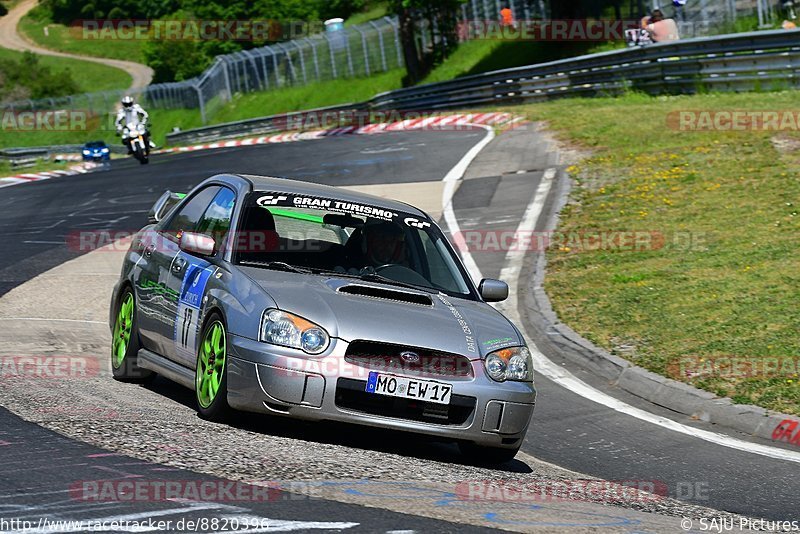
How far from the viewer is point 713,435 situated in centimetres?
927

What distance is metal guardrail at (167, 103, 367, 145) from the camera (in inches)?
1887

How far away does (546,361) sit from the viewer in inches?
461

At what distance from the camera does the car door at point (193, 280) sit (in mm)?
7902

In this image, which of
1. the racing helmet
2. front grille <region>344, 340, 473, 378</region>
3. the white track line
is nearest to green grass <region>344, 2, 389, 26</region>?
the white track line

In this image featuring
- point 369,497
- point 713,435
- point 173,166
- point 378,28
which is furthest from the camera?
point 378,28

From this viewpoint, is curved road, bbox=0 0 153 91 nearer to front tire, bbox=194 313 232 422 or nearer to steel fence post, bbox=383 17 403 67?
steel fence post, bbox=383 17 403 67

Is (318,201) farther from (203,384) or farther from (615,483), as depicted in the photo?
(615,483)

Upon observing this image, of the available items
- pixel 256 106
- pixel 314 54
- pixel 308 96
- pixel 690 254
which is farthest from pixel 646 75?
pixel 256 106

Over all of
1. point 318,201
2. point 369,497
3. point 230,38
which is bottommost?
point 230,38

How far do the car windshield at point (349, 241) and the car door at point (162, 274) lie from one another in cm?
65

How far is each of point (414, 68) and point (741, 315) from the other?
4444 centimetres

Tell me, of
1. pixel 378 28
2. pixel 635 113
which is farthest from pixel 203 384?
pixel 378 28

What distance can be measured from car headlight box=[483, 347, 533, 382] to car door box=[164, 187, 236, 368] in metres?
1.80

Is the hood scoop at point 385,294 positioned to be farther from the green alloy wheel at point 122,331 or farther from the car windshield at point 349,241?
the green alloy wheel at point 122,331
